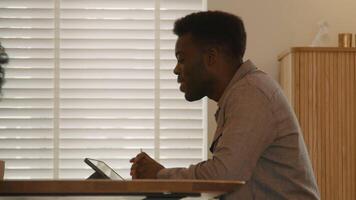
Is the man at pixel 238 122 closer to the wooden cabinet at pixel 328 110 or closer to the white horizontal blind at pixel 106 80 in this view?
the wooden cabinet at pixel 328 110

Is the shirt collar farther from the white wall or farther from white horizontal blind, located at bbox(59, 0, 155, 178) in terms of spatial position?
white horizontal blind, located at bbox(59, 0, 155, 178)

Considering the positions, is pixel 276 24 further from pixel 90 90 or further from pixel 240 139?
pixel 240 139

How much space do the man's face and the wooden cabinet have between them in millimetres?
1337

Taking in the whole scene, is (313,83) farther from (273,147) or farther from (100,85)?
(273,147)

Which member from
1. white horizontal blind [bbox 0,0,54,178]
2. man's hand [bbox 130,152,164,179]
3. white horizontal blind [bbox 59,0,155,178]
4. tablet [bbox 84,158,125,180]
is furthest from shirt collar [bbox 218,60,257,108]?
white horizontal blind [bbox 0,0,54,178]

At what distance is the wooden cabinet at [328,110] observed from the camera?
3752 mm

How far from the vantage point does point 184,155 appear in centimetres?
427

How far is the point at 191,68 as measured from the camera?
2.49m

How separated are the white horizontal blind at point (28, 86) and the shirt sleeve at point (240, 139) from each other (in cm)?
218

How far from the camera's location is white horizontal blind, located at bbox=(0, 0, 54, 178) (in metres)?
4.23

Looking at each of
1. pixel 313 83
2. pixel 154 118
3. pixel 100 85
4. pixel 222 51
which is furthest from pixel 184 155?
pixel 222 51

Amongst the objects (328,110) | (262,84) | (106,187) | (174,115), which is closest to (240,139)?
(262,84)

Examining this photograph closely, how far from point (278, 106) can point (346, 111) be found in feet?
5.38

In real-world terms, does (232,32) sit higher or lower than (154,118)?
higher
